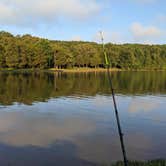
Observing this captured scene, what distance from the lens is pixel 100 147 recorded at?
22.7 m

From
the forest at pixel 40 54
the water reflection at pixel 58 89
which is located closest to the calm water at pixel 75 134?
the water reflection at pixel 58 89

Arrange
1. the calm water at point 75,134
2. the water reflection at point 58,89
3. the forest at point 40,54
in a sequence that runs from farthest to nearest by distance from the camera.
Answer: the forest at point 40,54, the water reflection at point 58,89, the calm water at point 75,134

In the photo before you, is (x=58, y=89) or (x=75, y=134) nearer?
(x=75, y=134)

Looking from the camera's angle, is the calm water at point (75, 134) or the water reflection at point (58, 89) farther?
the water reflection at point (58, 89)

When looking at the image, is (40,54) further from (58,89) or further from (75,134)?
(75,134)

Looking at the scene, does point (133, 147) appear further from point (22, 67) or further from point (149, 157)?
point (22, 67)

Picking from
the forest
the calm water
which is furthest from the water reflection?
the forest

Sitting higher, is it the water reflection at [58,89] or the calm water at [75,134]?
the water reflection at [58,89]

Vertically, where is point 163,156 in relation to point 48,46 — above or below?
below

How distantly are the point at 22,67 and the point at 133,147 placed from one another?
13863cm

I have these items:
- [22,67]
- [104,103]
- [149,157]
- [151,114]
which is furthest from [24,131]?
[22,67]

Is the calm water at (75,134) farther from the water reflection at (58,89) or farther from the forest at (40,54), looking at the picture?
the forest at (40,54)

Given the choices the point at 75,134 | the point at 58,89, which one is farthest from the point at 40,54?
the point at 75,134

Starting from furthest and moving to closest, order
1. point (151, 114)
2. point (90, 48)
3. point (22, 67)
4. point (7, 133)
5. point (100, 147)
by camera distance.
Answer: point (90, 48), point (22, 67), point (151, 114), point (7, 133), point (100, 147)
